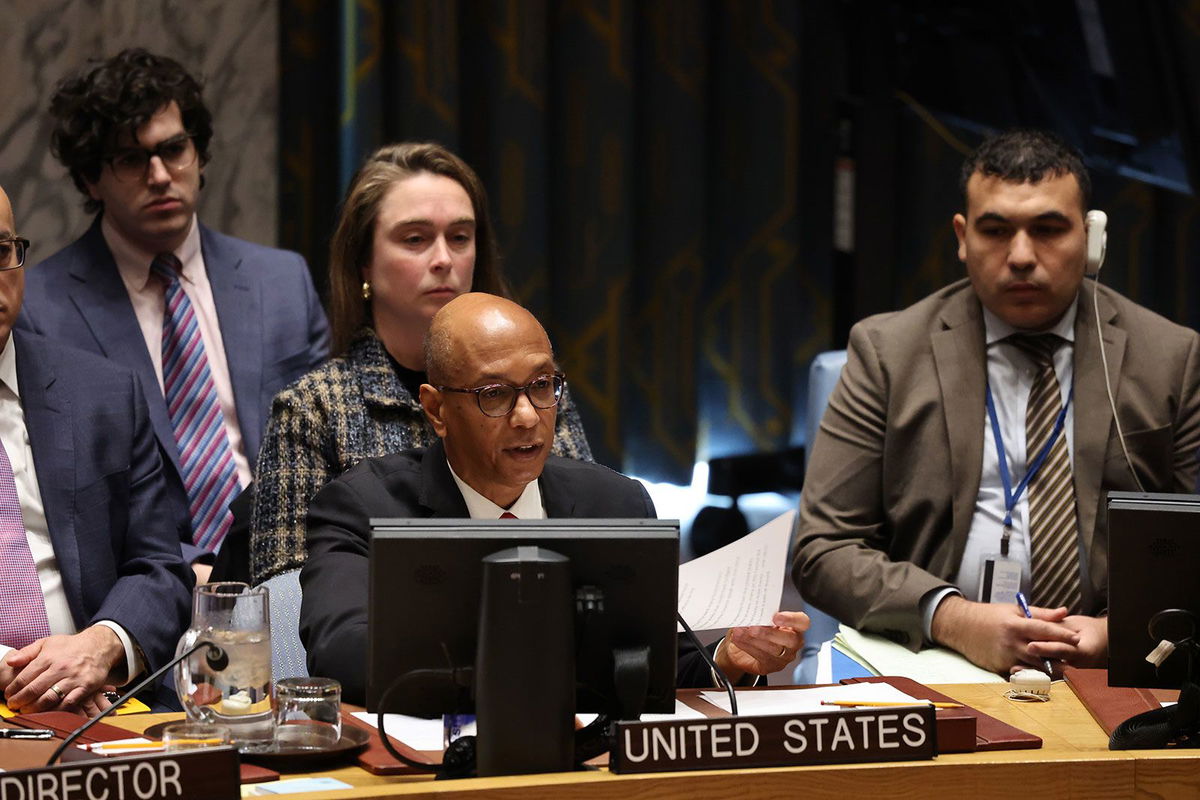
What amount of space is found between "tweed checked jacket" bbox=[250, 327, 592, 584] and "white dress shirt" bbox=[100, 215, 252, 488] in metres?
0.60

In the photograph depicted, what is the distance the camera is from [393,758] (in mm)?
1665

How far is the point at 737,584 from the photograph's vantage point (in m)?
1.98

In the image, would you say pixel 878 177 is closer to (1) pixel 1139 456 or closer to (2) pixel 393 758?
(1) pixel 1139 456

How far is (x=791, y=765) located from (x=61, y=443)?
1.39m

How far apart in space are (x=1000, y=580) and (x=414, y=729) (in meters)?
1.33

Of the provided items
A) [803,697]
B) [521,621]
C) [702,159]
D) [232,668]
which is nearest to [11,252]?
[232,668]

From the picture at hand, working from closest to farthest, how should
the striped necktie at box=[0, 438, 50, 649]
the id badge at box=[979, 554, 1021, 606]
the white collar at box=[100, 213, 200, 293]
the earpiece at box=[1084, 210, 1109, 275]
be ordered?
the striped necktie at box=[0, 438, 50, 649] < the id badge at box=[979, 554, 1021, 606] < the earpiece at box=[1084, 210, 1109, 275] < the white collar at box=[100, 213, 200, 293]

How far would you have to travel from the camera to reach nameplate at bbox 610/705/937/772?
1616mm

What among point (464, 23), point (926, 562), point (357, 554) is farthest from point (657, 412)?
point (357, 554)

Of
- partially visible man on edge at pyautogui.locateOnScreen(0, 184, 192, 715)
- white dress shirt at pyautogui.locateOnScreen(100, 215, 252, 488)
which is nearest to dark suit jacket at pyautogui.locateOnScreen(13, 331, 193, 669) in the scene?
partially visible man on edge at pyautogui.locateOnScreen(0, 184, 192, 715)

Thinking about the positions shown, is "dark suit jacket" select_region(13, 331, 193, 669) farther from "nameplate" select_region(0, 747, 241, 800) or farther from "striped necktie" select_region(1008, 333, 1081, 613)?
"striped necktie" select_region(1008, 333, 1081, 613)

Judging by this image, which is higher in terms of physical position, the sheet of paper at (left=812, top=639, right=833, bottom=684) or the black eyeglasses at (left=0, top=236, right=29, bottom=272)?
the black eyeglasses at (left=0, top=236, right=29, bottom=272)

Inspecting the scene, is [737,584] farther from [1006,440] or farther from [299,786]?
[1006,440]

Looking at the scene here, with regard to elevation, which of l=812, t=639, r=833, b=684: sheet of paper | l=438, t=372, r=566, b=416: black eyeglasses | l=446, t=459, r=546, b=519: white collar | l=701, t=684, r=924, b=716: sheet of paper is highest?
l=438, t=372, r=566, b=416: black eyeglasses
